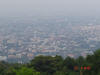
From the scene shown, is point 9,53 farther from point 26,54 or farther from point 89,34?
point 89,34

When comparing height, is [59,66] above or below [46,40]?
below

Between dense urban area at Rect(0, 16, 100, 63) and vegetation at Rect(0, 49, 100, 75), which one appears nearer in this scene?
vegetation at Rect(0, 49, 100, 75)

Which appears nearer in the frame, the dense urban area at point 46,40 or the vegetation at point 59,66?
the vegetation at point 59,66

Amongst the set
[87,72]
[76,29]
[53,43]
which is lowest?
[87,72]

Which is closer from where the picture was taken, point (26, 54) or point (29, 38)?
point (26, 54)

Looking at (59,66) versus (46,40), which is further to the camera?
(46,40)

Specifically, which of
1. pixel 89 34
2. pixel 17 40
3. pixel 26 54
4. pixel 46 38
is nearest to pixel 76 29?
pixel 89 34

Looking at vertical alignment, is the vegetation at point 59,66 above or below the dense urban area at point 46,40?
below

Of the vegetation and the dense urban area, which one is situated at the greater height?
the dense urban area
